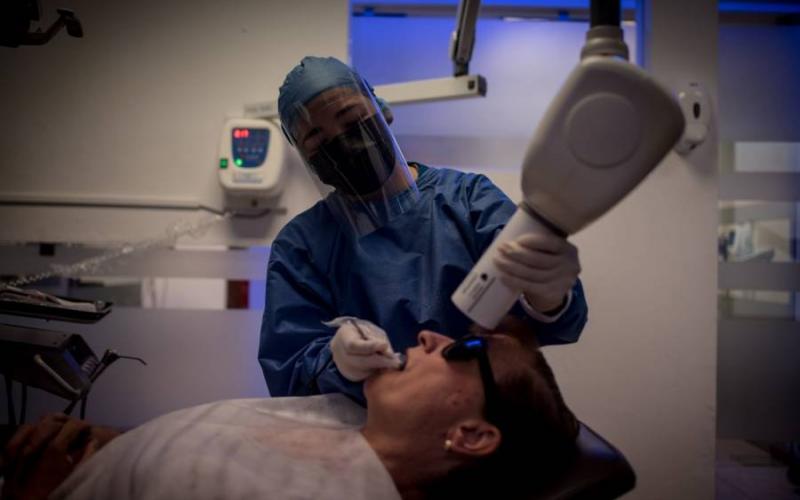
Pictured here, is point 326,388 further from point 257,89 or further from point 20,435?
point 257,89

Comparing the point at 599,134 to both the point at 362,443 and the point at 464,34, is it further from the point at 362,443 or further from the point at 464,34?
the point at 464,34

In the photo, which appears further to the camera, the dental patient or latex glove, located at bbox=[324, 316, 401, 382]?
latex glove, located at bbox=[324, 316, 401, 382]

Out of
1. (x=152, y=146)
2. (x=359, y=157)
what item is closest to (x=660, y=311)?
(x=359, y=157)

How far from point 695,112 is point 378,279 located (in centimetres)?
128

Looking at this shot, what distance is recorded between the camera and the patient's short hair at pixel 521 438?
0.83 metres

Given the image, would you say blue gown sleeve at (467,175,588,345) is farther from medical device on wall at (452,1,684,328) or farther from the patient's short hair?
medical device on wall at (452,1,684,328)

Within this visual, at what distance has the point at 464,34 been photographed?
4.61 ft

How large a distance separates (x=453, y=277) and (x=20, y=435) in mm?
710

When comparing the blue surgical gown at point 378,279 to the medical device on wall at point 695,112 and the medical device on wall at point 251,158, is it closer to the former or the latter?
the medical device on wall at point 251,158

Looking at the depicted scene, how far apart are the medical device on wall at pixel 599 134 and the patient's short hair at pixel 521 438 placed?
27 centimetres

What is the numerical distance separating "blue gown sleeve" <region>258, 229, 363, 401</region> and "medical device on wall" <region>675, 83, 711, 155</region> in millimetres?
1282

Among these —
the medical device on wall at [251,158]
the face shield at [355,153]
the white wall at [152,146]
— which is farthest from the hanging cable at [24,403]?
the medical device on wall at [251,158]

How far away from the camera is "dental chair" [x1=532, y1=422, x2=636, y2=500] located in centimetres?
79

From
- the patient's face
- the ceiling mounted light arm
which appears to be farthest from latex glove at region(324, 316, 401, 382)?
the ceiling mounted light arm
